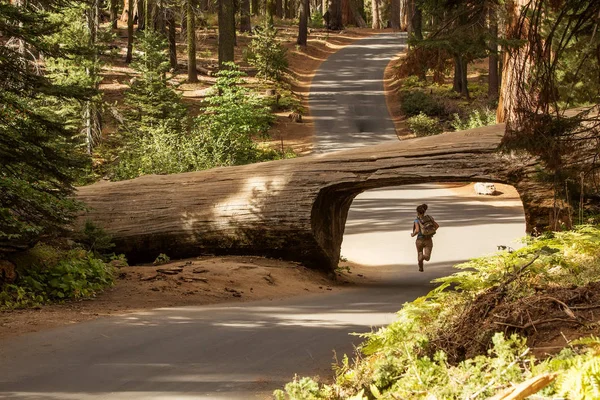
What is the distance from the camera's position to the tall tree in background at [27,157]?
12336 millimetres

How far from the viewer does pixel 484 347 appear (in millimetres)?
5719

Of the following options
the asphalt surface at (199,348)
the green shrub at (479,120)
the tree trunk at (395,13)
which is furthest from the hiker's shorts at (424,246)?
the tree trunk at (395,13)

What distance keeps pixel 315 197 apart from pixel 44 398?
930 cm

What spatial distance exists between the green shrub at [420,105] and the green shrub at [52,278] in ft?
101

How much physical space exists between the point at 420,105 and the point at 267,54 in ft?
31.2

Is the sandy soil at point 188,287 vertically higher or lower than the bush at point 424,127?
lower

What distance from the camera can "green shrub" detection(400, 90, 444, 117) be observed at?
43.4 metres

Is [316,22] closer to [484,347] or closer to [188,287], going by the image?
[188,287]

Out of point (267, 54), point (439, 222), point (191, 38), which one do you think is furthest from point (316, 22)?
point (439, 222)

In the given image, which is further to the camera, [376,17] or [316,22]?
[376,17]

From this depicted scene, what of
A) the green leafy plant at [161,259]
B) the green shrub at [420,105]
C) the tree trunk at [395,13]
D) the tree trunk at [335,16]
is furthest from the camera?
the tree trunk at [395,13]

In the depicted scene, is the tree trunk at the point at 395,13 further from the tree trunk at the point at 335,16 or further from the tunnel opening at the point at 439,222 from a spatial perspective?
the tunnel opening at the point at 439,222

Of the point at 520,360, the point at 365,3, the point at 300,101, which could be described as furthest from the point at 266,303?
the point at 365,3

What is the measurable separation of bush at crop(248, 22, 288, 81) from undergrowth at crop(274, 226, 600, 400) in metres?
38.9
